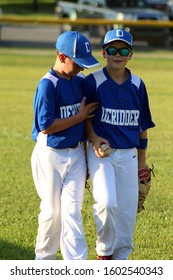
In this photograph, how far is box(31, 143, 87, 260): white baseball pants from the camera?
5547 millimetres

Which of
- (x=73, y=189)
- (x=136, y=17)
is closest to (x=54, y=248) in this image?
(x=73, y=189)

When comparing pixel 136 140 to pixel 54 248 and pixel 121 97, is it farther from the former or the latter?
pixel 54 248

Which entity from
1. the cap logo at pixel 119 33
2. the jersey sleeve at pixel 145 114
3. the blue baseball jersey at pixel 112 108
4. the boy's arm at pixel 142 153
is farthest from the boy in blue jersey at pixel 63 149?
the boy's arm at pixel 142 153

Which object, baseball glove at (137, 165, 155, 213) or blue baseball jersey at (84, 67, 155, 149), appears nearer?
blue baseball jersey at (84, 67, 155, 149)

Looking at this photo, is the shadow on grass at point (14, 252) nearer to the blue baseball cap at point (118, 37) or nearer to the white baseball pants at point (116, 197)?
the white baseball pants at point (116, 197)

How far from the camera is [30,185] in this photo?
8703mm

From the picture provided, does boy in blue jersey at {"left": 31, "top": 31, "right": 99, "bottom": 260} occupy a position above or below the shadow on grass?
above

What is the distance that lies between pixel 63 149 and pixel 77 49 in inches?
27.7

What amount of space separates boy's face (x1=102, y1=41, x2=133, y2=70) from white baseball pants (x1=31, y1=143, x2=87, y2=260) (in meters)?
0.66

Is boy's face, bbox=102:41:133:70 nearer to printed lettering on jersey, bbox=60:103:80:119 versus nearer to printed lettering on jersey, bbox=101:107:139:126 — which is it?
printed lettering on jersey, bbox=101:107:139:126

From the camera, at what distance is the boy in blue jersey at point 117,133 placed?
18.7ft

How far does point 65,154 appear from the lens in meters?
5.61

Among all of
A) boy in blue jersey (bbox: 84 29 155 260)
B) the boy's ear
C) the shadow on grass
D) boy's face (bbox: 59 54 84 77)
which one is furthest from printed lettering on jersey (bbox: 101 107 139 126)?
the shadow on grass
